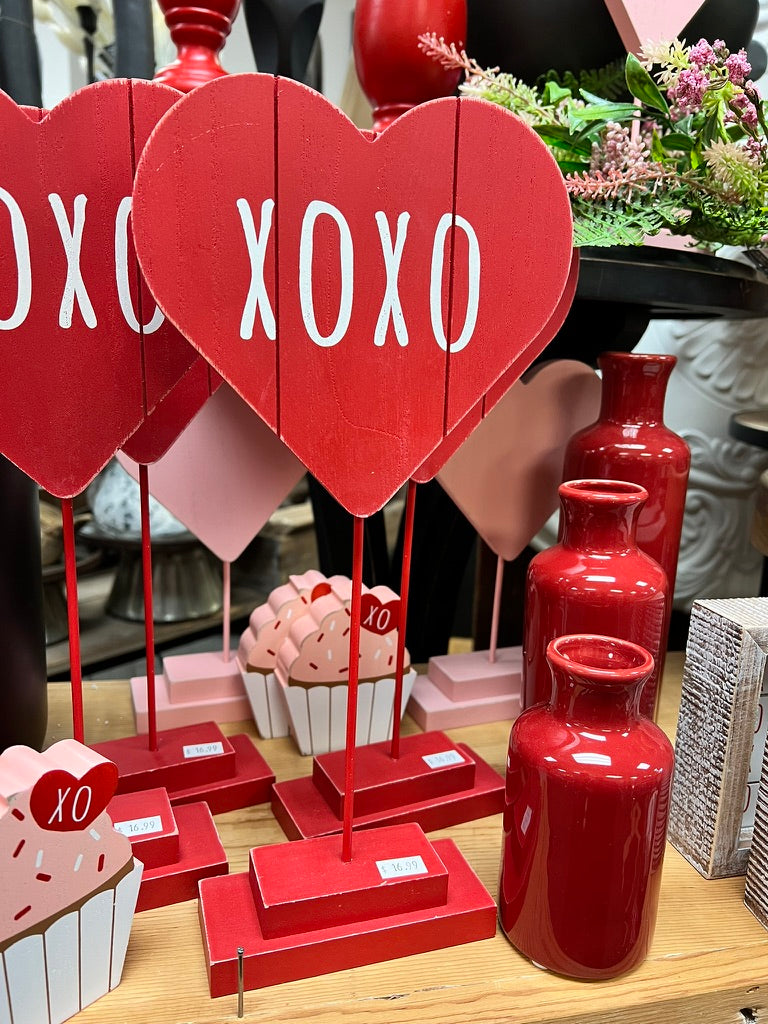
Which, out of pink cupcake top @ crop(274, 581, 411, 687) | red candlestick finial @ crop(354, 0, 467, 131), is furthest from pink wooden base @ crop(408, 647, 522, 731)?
red candlestick finial @ crop(354, 0, 467, 131)

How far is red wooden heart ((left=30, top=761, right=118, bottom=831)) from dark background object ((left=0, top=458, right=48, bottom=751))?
281mm

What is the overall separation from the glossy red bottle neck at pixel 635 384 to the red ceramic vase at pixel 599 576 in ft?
0.38

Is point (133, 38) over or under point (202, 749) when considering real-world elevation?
over

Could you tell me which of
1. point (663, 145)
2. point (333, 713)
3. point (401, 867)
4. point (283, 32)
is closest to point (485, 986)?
point (401, 867)

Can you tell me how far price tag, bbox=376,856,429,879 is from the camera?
22.5 inches

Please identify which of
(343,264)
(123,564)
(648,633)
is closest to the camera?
(343,264)

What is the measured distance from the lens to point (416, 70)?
71cm

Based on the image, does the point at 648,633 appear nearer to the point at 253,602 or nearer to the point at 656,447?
the point at 656,447

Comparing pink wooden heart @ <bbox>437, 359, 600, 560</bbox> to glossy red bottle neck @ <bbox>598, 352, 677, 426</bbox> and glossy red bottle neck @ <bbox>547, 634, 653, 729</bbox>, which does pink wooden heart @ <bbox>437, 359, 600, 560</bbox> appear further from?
glossy red bottle neck @ <bbox>547, 634, 653, 729</bbox>

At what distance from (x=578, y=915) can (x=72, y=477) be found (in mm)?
431

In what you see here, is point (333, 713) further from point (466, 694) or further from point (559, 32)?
point (559, 32)

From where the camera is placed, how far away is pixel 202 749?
2.39 feet

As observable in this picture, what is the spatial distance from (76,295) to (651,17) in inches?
24.7

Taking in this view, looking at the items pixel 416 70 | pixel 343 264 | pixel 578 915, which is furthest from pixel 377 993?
pixel 416 70
